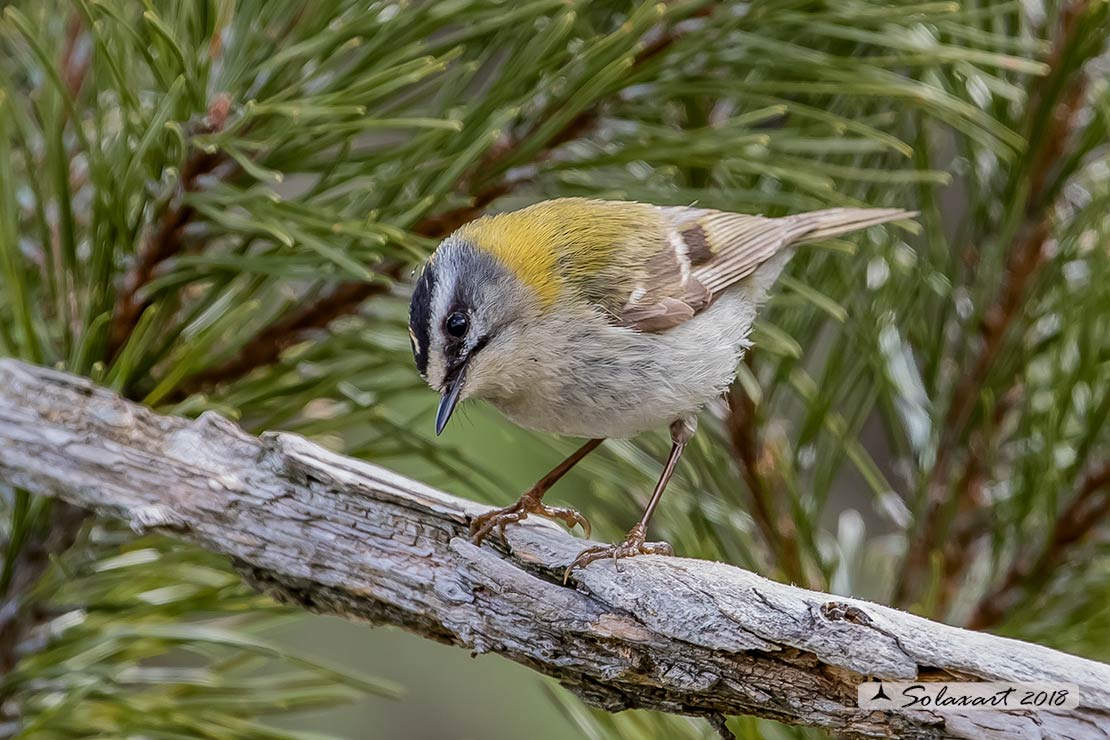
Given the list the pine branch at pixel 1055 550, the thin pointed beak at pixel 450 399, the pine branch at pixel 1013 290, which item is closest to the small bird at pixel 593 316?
the thin pointed beak at pixel 450 399

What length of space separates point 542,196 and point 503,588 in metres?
0.60

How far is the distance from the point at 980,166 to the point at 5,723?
1.41 meters

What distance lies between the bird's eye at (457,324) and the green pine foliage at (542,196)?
0.22 feet

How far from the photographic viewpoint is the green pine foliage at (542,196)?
1.23 metres

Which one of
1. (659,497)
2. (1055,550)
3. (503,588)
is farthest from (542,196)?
(1055,550)

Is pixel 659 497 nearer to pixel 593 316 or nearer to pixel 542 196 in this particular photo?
pixel 593 316

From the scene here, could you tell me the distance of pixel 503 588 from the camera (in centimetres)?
104

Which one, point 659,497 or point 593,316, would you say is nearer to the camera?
point 659,497

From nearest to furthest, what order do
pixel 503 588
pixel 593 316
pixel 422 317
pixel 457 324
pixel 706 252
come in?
pixel 503 588, pixel 422 317, pixel 457 324, pixel 593 316, pixel 706 252

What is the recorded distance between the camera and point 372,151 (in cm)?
134

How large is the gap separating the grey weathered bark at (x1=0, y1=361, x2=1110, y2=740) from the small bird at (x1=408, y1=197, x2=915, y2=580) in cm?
25

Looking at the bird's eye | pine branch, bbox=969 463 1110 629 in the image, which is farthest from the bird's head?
pine branch, bbox=969 463 1110 629

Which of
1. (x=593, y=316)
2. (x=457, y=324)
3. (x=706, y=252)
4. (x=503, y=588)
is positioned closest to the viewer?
(x=503, y=588)

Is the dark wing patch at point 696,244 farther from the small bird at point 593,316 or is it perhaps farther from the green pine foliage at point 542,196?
the green pine foliage at point 542,196
